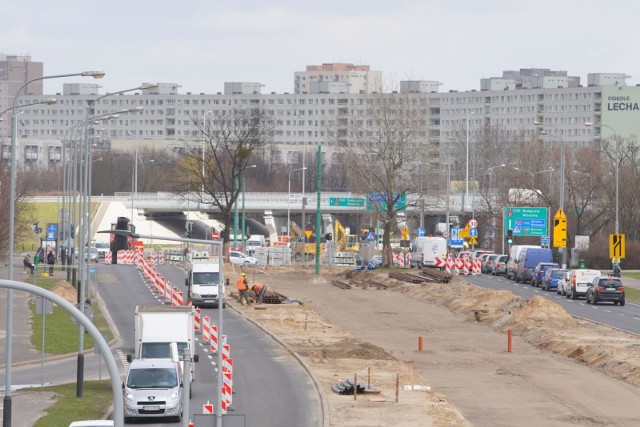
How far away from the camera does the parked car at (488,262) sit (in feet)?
311

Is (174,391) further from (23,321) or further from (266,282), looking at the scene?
(266,282)

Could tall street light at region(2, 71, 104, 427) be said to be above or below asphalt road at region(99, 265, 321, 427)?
above

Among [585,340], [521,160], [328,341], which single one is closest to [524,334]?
[585,340]

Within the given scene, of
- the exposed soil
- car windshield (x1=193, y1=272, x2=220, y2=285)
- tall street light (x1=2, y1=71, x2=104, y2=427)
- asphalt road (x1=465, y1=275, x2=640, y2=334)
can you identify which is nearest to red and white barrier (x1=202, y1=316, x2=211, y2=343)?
the exposed soil

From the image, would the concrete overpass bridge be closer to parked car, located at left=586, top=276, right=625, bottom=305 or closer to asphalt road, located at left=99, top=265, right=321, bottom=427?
parked car, located at left=586, top=276, right=625, bottom=305

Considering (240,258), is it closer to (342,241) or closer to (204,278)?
(342,241)

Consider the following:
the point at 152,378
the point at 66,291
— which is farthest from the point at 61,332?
the point at 152,378

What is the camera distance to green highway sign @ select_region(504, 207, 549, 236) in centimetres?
9423

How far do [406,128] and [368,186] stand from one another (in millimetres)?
4463

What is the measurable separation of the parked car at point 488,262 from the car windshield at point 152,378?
65.7 m

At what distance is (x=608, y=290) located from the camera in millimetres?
65500

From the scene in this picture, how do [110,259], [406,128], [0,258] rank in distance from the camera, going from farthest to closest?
[110,259] → [406,128] → [0,258]

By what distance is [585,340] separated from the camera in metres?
47.3

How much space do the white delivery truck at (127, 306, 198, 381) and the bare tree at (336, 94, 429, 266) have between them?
4988 cm
